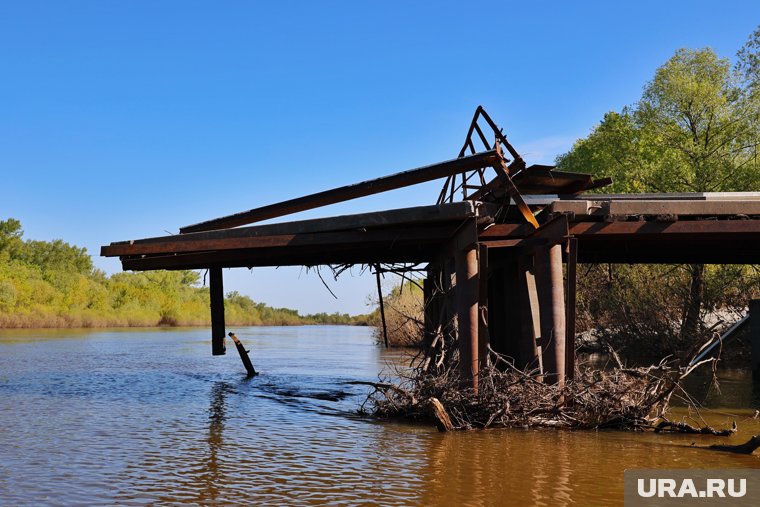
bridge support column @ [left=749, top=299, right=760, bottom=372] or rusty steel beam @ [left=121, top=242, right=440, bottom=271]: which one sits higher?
rusty steel beam @ [left=121, top=242, right=440, bottom=271]

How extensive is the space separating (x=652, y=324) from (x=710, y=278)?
3492 millimetres

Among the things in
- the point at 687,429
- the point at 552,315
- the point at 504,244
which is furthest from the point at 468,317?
the point at 687,429

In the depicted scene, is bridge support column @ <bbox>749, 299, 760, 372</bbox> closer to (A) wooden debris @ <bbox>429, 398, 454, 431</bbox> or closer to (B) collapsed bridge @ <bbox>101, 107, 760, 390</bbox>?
(B) collapsed bridge @ <bbox>101, 107, 760, 390</bbox>

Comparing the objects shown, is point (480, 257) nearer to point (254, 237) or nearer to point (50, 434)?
point (254, 237)

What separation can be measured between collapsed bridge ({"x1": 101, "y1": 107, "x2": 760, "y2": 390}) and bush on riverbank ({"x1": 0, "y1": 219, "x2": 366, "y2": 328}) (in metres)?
44.2

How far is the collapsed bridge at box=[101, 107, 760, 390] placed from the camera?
10906 mm

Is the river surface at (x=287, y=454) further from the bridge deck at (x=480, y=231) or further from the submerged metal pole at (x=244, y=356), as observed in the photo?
the submerged metal pole at (x=244, y=356)

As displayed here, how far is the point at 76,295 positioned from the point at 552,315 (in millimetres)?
57808

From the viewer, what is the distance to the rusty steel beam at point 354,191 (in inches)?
478

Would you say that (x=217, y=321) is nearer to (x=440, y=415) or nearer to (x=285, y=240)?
(x=285, y=240)

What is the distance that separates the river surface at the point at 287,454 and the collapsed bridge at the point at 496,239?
167 centimetres

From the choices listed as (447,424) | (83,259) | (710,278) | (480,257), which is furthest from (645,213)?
(83,259)

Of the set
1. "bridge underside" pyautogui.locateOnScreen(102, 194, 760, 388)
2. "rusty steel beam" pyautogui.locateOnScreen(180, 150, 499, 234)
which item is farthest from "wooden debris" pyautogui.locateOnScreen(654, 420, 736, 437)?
"rusty steel beam" pyautogui.locateOnScreen(180, 150, 499, 234)

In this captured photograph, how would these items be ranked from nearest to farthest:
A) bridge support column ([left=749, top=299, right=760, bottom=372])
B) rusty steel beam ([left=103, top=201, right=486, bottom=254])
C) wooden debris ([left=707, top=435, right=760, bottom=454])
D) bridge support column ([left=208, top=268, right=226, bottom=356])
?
wooden debris ([left=707, top=435, right=760, bottom=454]), rusty steel beam ([left=103, top=201, right=486, bottom=254]), bridge support column ([left=208, top=268, right=226, bottom=356]), bridge support column ([left=749, top=299, right=760, bottom=372])
